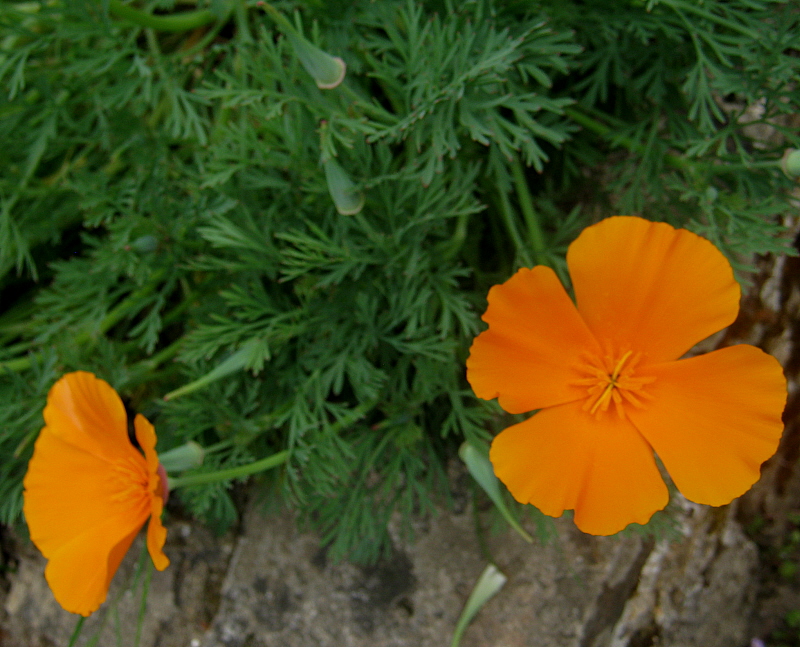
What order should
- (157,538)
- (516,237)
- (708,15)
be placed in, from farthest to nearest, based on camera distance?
(516,237), (708,15), (157,538)

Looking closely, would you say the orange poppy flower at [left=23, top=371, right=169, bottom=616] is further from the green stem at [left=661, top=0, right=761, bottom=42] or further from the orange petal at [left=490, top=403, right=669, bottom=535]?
the green stem at [left=661, top=0, right=761, bottom=42]

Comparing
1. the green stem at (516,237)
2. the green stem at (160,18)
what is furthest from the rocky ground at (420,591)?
the green stem at (160,18)

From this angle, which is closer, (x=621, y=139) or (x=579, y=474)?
(x=579, y=474)

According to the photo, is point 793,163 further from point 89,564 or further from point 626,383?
point 89,564

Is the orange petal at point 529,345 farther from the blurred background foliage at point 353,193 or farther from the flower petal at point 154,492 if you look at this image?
the flower petal at point 154,492

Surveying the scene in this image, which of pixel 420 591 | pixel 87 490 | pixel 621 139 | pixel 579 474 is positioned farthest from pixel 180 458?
pixel 621 139

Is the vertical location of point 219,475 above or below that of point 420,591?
above
